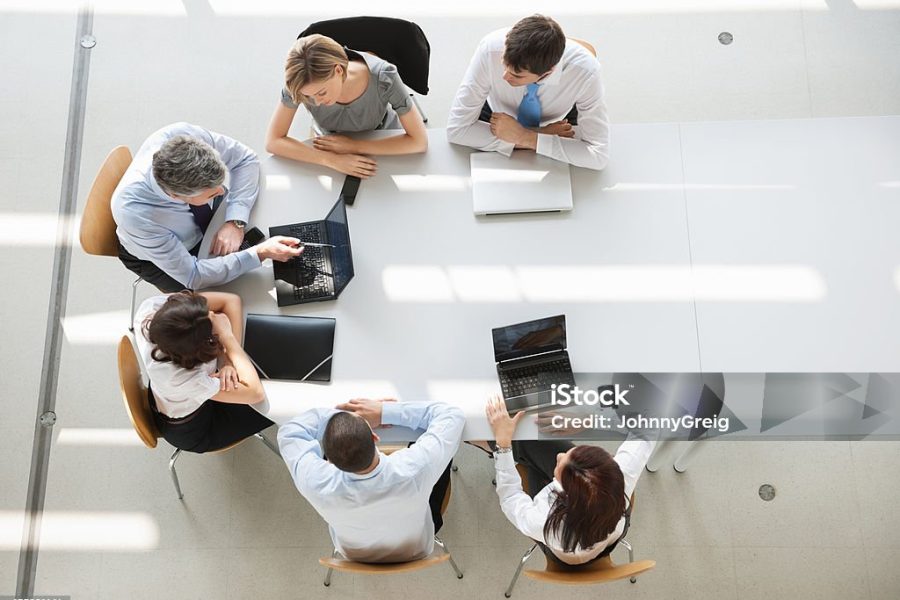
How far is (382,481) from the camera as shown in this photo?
6.82ft

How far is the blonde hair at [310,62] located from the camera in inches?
89.1

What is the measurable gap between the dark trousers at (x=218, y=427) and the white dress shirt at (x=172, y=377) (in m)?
0.22

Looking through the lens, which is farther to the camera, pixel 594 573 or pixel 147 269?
pixel 147 269

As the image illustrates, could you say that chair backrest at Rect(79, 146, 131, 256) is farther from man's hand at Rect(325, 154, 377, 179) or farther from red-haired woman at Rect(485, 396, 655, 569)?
red-haired woman at Rect(485, 396, 655, 569)

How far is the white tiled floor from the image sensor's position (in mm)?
2902

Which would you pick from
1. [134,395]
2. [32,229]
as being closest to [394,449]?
[134,395]

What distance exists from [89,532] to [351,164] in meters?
1.93

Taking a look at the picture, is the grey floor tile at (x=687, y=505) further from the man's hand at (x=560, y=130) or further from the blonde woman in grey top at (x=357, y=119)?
the blonde woman in grey top at (x=357, y=119)

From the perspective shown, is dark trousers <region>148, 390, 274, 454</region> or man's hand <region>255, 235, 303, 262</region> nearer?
man's hand <region>255, 235, 303, 262</region>

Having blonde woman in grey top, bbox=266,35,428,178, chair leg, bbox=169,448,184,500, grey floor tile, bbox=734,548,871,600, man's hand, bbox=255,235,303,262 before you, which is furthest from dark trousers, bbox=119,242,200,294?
grey floor tile, bbox=734,548,871,600

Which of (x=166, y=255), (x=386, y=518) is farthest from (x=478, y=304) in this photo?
(x=166, y=255)

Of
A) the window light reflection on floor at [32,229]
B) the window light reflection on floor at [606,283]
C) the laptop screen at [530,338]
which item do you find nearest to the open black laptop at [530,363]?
the laptop screen at [530,338]

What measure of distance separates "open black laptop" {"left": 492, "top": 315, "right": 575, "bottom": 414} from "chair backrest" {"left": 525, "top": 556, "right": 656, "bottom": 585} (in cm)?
50

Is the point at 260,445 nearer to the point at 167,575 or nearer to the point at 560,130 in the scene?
the point at 167,575
